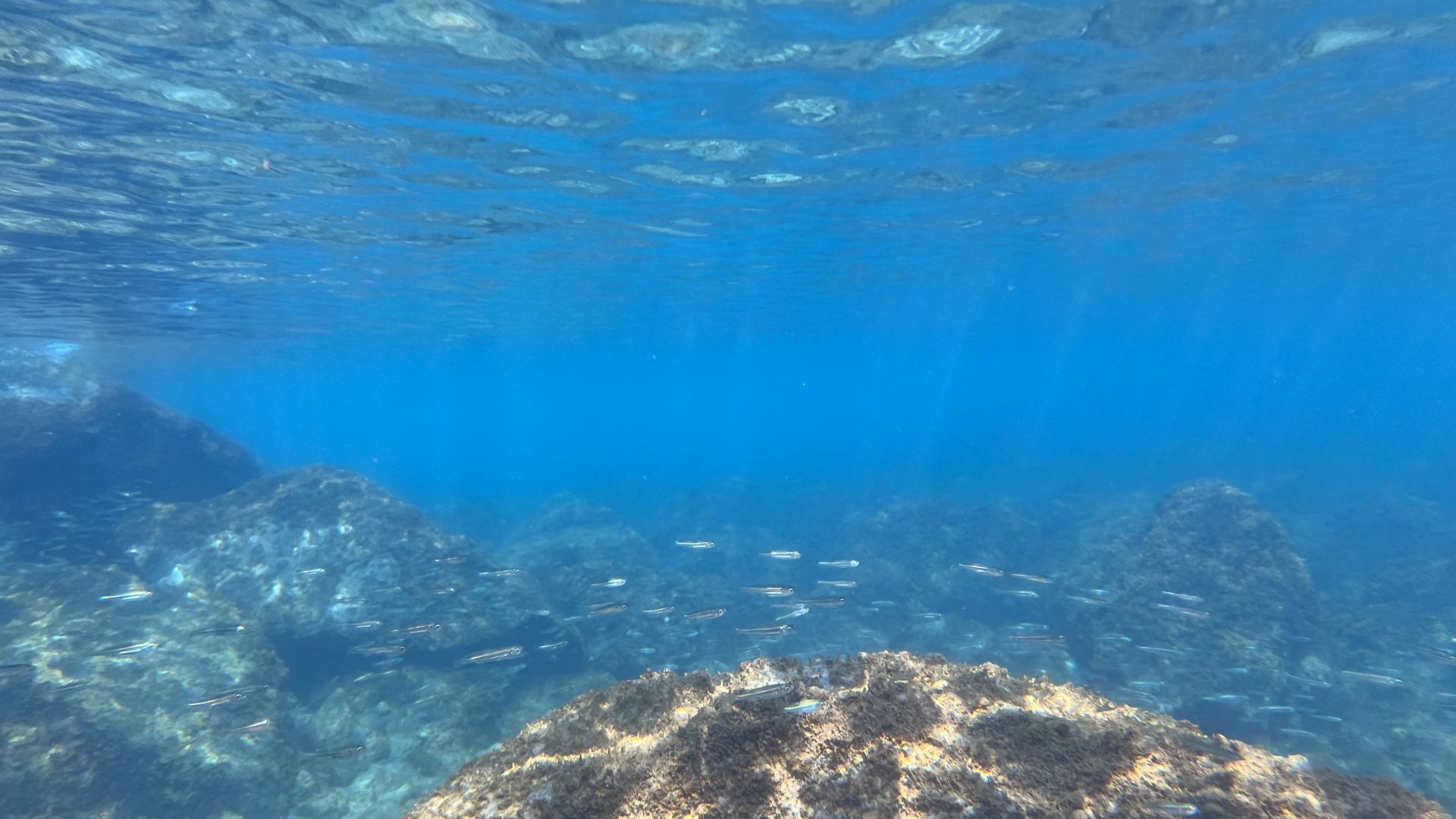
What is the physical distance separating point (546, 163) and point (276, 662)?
43.1 ft

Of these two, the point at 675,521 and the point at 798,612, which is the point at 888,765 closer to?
the point at 798,612

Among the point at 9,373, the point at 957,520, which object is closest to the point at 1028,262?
the point at 957,520

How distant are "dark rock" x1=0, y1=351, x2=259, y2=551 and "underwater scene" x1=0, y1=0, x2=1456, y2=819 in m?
0.13

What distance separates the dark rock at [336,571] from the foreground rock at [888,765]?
11.6 meters

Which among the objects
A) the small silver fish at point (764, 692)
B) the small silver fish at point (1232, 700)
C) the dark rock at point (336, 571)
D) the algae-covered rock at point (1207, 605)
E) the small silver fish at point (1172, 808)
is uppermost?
the small silver fish at point (1172, 808)

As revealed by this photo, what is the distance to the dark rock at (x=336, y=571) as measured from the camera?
14.4m

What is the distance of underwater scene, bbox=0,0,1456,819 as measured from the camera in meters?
3.75

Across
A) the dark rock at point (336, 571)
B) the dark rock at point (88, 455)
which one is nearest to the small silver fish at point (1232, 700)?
the dark rock at point (336, 571)

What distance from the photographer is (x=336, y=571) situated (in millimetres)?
15586

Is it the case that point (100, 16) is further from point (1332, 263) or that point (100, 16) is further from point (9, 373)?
point (1332, 263)

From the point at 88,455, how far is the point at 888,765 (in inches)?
1014

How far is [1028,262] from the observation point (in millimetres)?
35000

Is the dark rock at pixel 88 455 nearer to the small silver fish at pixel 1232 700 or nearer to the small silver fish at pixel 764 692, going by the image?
the small silver fish at pixel 764 692

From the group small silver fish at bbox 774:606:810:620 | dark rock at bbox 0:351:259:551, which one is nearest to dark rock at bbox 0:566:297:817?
dark rock at bbox 0:351:259:551
